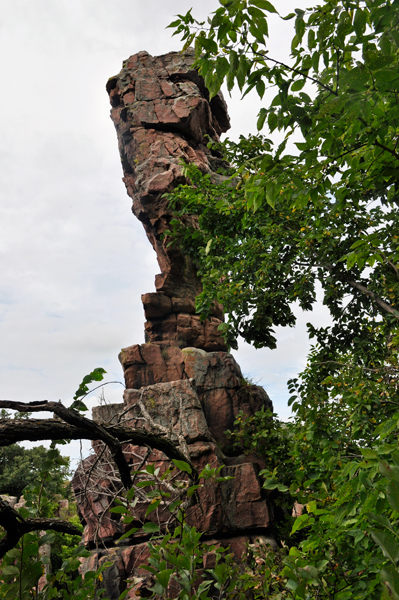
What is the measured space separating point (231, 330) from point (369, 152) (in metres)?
5.58

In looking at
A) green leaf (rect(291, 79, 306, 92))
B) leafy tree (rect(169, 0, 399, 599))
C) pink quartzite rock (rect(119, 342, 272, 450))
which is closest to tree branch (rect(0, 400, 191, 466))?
leafy tree (rect(169, 0, 399, 599))

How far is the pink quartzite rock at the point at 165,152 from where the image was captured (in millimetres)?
11883

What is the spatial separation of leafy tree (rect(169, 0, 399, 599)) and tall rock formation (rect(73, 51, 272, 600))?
2.88 ft

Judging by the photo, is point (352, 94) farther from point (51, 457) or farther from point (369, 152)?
point (51, 457)

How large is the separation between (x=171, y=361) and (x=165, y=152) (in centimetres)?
746

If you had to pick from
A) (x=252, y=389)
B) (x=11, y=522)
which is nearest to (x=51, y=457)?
(x=11, y=522)

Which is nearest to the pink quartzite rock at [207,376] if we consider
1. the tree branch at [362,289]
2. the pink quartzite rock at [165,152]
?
the pink quartzite rock at [165,152]

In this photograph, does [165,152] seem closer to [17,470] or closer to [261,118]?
[261,118]

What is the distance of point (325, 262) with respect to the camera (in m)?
7.15

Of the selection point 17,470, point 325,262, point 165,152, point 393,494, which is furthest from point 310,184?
point 17,470

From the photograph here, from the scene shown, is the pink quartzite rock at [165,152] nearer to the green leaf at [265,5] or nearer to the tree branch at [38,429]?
the tree branch at [38,429]

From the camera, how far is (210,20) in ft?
6.90

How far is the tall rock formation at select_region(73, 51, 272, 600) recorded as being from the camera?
760cm

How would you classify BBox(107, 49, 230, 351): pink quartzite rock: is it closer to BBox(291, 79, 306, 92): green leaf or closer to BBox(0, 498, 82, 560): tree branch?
BBox(291, 79, 306, 92): green leaf
